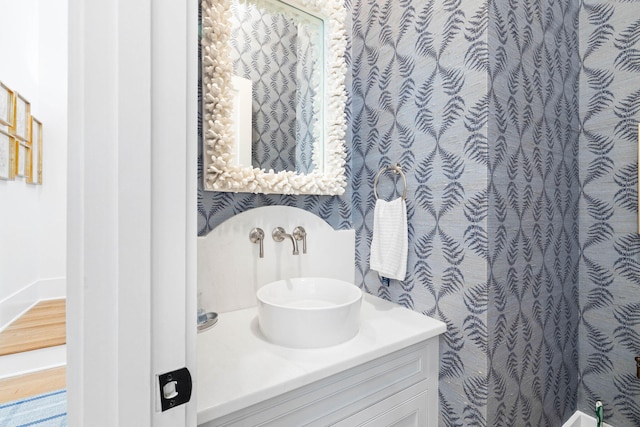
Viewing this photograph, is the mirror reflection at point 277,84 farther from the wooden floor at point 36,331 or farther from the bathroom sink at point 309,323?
the wooden floor at point 36,331

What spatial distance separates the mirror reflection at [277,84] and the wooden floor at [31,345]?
1359 mm

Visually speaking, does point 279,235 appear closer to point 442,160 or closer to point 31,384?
point 442,160

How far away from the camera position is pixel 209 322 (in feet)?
3.23

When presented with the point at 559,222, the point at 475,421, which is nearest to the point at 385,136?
the point at 559,222

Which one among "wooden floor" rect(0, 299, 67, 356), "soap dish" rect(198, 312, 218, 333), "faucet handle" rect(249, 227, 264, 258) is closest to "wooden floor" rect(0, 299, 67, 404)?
"wooden floor" rect(0, 299, 67, 356)

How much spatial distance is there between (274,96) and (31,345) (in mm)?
1618

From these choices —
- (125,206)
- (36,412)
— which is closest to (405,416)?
(125,206)

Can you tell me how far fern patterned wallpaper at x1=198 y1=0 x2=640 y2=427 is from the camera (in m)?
0.95

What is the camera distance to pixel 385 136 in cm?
124

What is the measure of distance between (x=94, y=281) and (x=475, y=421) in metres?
1.13

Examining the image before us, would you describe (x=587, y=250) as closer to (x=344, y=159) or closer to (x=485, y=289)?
(x=485, y=289)

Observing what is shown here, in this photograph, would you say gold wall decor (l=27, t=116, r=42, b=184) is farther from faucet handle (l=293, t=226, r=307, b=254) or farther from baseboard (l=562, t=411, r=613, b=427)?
baseboard (l=562, t=411, r=613, b=427)

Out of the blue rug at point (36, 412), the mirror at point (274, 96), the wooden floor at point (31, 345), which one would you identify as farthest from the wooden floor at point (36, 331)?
the mirror at point (274, 96)

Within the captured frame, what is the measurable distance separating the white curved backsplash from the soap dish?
0.04m
